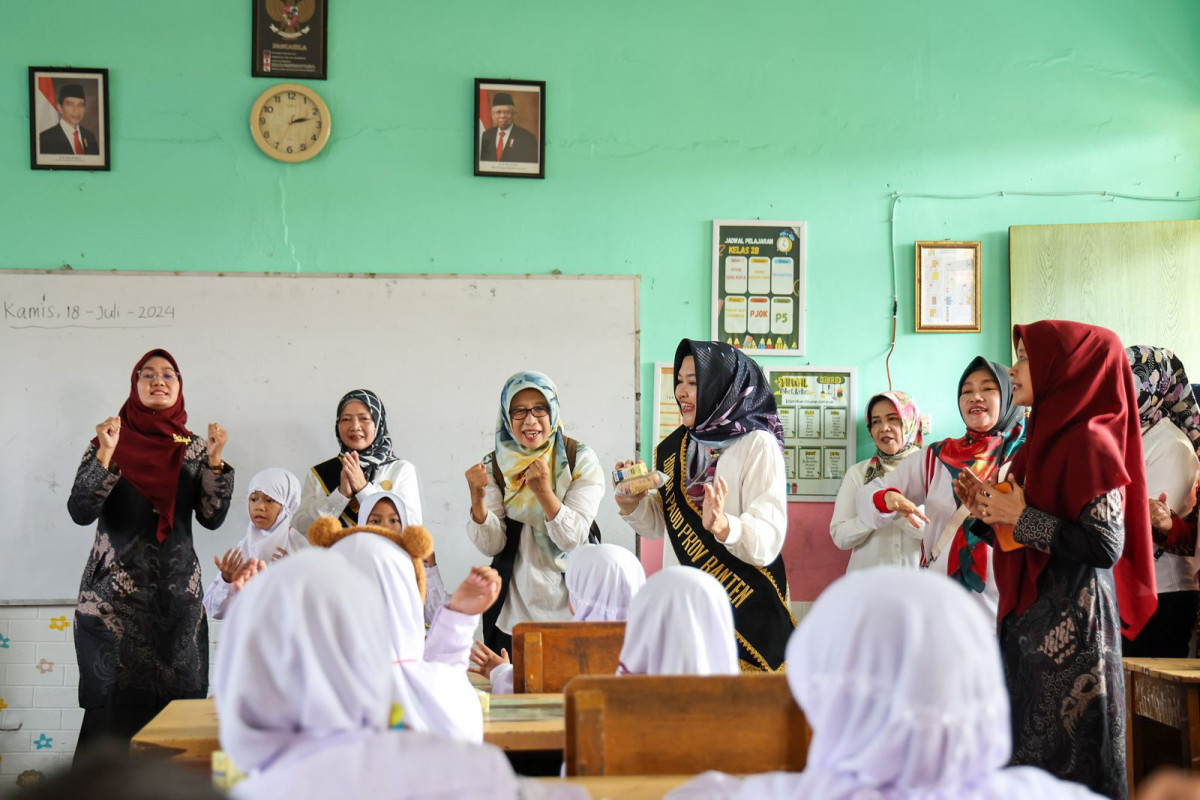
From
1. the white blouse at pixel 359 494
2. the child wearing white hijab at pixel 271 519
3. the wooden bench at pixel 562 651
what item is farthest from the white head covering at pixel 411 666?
the child wearing white hijab at pixel 271 519

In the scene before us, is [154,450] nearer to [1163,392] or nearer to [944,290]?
[944,290]

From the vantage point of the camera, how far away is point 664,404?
182 inches

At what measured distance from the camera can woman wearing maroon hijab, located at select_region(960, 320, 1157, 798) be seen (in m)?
2.53

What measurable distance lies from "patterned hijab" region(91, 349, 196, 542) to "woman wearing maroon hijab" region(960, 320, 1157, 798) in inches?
105

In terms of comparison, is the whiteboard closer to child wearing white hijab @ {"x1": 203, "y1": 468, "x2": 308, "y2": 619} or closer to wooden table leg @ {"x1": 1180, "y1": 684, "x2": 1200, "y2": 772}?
child wearing white hijab @ {"x1": 203, "y1": 468, "x2": 308, "y2": 619}

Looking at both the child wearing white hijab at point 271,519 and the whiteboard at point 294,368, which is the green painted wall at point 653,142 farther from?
the child wearing white hijab at point 271,519

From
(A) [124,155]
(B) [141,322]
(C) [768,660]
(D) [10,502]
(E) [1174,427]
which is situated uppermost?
(A) [124,155]

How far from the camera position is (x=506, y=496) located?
384 centimetres

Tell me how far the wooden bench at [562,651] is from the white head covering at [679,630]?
1.62 ft

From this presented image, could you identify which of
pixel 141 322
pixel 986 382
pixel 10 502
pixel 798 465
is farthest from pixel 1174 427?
pixel 10 502

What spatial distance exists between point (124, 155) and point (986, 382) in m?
3.68

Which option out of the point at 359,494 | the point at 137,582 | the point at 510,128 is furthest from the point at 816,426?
the point at 137,582

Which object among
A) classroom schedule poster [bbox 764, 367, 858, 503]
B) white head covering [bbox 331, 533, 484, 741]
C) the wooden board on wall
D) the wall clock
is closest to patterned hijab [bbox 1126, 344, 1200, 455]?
the wooden board on wall

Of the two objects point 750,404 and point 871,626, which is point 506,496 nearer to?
point 750,404
